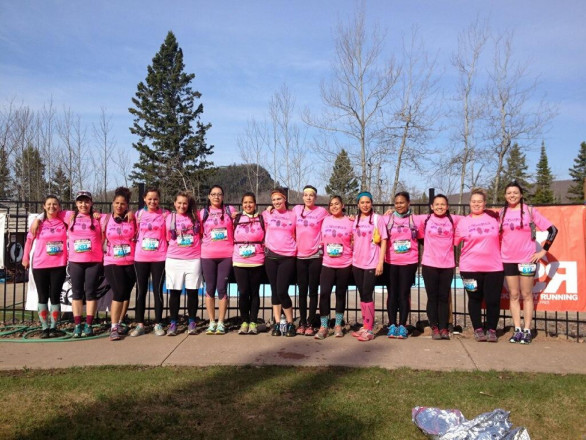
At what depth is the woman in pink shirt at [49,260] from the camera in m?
6.19

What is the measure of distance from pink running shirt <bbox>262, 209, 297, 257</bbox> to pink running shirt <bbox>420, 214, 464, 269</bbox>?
1.74m

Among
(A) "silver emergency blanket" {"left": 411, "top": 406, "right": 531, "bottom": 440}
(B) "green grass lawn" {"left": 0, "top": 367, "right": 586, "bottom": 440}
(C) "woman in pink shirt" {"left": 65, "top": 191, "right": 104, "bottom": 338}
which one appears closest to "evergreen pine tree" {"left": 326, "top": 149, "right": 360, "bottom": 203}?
(C) "woman in pink shirt" {"left": 65, "top": 191, "right": 104, "bottom": 338}

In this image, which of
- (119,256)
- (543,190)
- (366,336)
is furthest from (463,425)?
(543,190)

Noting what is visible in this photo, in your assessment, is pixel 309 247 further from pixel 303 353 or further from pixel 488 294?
pixel 488 294

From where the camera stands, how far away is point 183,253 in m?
6.20

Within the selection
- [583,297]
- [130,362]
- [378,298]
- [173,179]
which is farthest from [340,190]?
[173,179]

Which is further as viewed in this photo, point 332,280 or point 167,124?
point 167,124

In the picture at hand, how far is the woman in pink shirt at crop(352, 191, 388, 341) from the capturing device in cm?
597

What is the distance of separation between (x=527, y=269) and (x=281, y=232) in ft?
10.3

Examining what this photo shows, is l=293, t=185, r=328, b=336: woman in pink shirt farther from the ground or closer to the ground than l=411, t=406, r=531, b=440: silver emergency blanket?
farther from the ground

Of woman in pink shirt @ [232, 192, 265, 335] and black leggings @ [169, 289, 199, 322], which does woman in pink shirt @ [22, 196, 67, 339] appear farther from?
woman in pink shirt @ [232, 192, 265, 335]

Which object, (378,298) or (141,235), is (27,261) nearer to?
(141,235)

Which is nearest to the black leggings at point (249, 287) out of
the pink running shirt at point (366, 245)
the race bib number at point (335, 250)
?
the race bib number at point (335, 250)

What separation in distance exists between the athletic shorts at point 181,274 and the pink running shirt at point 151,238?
6.9 inches
